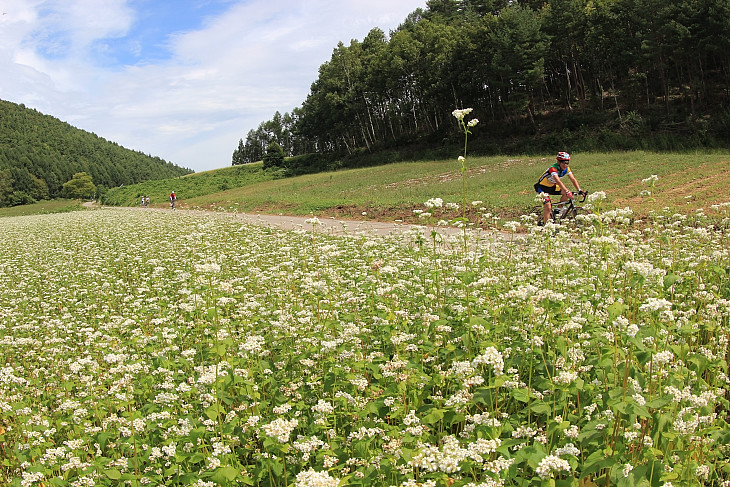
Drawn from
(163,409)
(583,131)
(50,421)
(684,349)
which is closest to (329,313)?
(163,409)

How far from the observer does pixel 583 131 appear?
42500 mm

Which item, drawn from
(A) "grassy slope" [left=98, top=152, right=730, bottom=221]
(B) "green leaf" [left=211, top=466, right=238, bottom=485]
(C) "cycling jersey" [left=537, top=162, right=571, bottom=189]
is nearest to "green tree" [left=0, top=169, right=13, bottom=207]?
(A) "grassy slope" [left=98, top=152, right=730, bottom=221]

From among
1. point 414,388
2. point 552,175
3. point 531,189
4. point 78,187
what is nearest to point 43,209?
point 78,187

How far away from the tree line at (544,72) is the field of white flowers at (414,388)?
35.7m

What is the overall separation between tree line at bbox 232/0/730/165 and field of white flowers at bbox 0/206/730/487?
117 ft

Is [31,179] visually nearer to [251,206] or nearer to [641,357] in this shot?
[251,206]

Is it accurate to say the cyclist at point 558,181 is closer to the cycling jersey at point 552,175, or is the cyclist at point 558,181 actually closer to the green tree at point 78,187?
the cycling jersey at point 552,175

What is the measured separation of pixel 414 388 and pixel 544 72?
54.3 m

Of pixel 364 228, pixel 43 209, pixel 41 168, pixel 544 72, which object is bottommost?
pixel 364 228

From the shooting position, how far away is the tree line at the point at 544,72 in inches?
1526

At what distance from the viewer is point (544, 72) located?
5066cm

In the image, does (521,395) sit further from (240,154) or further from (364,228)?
(240,154)

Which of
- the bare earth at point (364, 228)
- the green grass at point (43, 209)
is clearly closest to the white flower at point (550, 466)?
the bare earth at point (364, 228)

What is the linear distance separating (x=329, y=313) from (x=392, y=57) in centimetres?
6594
